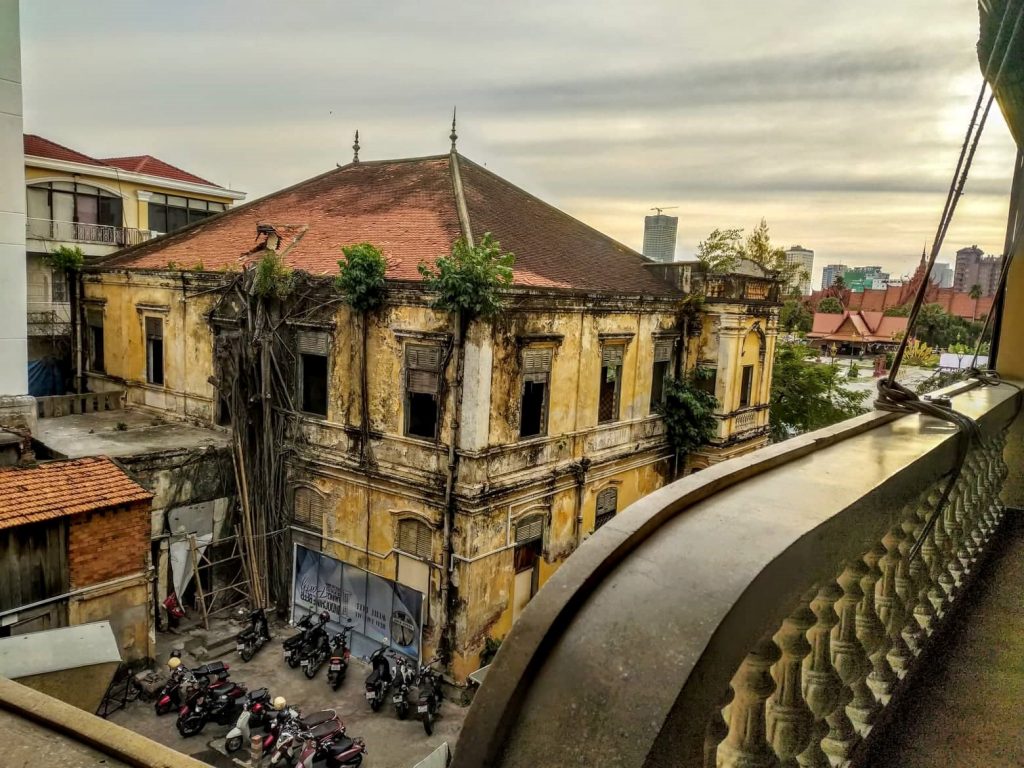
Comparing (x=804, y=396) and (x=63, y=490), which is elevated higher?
(x=804, y=396)

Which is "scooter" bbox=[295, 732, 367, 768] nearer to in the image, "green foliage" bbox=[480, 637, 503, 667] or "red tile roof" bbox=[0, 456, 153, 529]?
"green foliage" bbox=[480, 637, 503, 667]

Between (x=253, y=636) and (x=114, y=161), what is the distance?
22220 mm

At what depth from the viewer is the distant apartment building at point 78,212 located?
64.9 feet

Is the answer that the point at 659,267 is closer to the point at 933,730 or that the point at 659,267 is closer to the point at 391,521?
the point at 391,521

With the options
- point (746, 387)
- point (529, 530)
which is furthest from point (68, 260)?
point (746, 387)

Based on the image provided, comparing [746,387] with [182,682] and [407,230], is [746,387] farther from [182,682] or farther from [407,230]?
[182,682]

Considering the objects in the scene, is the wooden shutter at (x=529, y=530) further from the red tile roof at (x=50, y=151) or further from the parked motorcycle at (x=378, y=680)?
the red tile roof at (x=50, y=151)

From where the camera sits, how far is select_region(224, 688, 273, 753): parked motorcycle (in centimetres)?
941

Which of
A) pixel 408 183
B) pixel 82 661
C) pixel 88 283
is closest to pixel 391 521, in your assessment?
pixel 82 661

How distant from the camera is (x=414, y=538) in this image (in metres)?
12.3

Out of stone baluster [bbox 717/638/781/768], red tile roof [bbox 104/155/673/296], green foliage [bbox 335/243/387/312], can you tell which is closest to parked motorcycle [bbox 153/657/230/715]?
green foliage [bbox 335/243/387/312]

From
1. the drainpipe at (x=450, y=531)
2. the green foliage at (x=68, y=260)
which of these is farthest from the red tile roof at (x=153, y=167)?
the drainpipe at (x=450, y=531)

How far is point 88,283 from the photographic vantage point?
17625 mm

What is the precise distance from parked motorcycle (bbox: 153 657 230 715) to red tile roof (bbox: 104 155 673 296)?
22.7 feet
